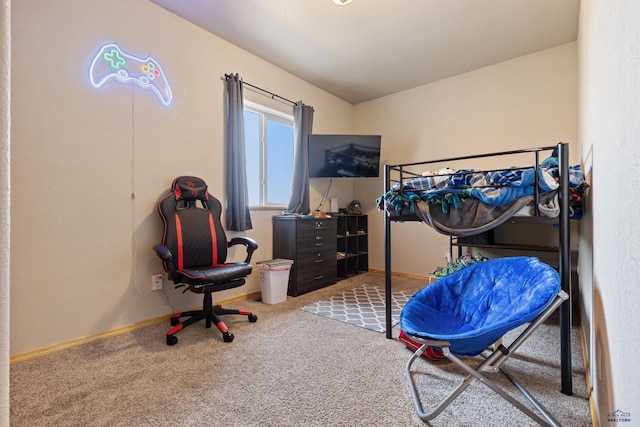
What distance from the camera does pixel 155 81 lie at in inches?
102

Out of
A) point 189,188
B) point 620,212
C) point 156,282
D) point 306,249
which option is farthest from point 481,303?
point 156,282

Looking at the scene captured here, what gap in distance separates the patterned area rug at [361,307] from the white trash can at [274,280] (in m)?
0.34

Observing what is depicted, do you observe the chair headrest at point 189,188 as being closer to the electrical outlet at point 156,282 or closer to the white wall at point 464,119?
the electrical outlet at point 156,282

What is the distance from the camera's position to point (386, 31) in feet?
9.72

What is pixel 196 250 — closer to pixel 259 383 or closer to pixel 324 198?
pixel 259 383

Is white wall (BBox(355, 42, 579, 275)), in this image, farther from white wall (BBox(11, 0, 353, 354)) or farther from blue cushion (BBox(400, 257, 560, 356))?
white wall (BBox(11, 0, 353, 354))

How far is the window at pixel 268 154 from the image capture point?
11.6 feet

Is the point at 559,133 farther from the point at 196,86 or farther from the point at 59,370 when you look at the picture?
the point at 59,370

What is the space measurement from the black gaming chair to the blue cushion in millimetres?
1362

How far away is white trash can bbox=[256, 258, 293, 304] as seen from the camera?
3.10m

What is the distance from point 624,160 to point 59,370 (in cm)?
277

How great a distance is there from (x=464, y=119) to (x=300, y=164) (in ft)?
7.22

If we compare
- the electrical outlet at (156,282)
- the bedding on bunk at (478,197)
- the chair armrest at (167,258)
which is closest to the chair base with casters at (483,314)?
the bedding on bunk at (478,197)

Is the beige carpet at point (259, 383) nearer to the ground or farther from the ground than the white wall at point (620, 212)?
nearer to the ground
